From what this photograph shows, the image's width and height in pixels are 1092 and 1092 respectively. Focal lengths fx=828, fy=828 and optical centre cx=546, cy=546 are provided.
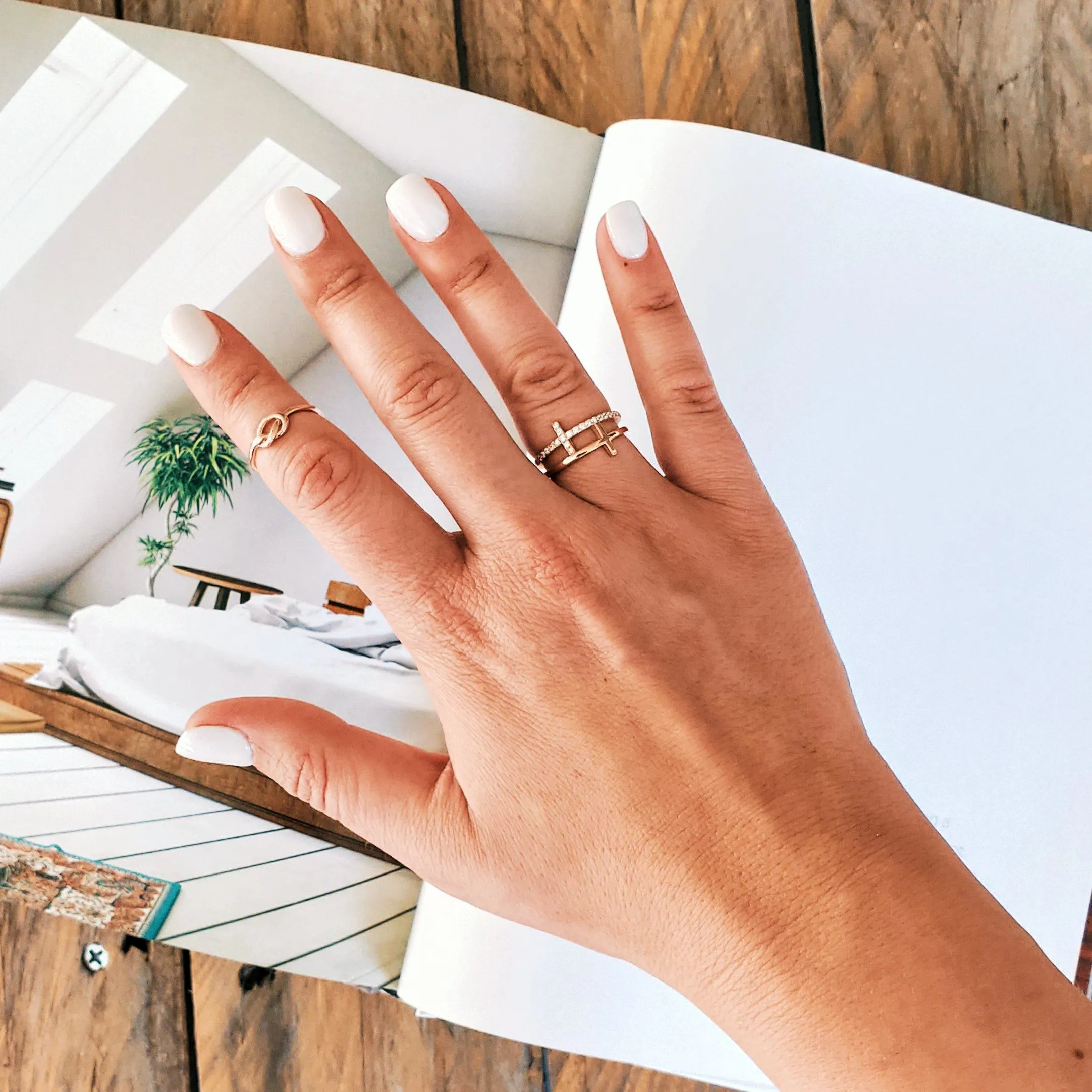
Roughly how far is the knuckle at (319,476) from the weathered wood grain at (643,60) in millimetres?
334

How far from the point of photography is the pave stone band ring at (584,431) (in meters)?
0.45

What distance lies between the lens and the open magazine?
57 cm

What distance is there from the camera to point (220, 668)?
0.61 meters

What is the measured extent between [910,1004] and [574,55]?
24.8 inches

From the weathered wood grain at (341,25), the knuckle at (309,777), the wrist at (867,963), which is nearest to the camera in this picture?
the wrist at (867,963)

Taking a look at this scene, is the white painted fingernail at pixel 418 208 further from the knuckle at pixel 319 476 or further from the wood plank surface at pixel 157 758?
the wood plank surface at pixel 157 758

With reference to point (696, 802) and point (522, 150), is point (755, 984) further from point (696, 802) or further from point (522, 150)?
point (522, 150)

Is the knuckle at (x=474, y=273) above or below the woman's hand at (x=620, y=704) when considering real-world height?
above

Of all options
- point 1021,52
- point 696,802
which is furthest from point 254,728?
point 1021,52

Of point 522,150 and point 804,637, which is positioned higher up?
point 522,150

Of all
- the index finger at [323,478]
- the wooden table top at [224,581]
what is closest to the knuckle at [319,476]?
the index finger at [323,478]

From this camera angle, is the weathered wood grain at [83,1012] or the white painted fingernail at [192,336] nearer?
the white painted fingernail at [192,336]

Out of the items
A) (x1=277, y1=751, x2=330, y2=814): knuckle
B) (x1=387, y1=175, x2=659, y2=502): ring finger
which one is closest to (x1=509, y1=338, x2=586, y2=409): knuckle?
(x1=387, y1=175, x2=659, y2=502): ring finger

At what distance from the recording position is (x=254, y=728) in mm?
458
